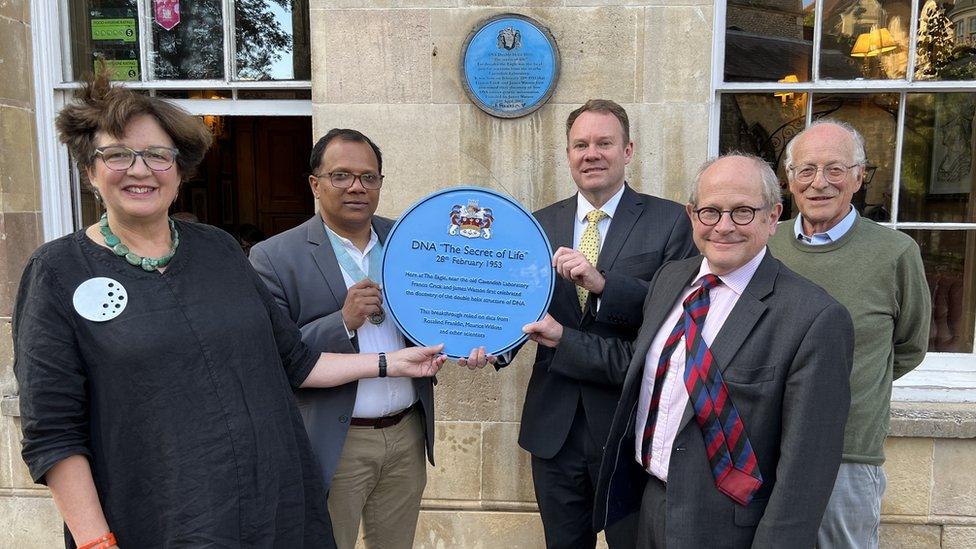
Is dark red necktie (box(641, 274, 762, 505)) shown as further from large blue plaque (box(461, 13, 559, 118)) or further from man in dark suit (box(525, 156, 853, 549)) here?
large blue plaque (box(461, 13, 559, 118))

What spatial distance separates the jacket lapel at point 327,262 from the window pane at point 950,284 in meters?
2.99

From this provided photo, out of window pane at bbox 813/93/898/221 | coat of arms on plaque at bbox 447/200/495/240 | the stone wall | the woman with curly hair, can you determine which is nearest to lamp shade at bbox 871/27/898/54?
window pane at bbox 813/93/898/221

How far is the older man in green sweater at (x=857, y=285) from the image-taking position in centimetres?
210

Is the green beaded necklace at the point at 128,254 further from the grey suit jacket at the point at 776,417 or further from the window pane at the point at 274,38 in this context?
the window pane at the point at 274,38

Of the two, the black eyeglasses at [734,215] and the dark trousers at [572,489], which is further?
the dark trousers at [572,489]

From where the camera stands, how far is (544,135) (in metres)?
3.18

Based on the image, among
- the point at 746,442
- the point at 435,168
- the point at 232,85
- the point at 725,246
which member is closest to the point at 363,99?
the point at 435,168

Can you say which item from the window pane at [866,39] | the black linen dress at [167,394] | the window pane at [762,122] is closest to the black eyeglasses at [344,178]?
the black linen dress at [167,394]

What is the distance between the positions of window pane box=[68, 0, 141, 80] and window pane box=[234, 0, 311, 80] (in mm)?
647

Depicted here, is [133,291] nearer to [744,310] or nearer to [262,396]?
[262,396]

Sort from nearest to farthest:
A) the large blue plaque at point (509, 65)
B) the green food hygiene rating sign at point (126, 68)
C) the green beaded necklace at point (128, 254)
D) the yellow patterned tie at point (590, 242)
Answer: the green beaded necklace at point (128, 254) → the yellow patterned tie at point (590, 242) → the large blue plaque at point (509, 65) → the green food hygiene rating sign at point (126, 68)

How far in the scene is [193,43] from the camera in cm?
349

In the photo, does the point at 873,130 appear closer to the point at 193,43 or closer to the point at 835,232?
the point at 835,232

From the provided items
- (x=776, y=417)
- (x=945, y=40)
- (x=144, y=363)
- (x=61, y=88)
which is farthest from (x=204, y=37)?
(x=945, y=40)
